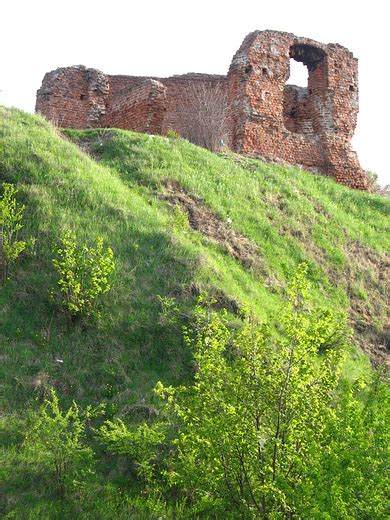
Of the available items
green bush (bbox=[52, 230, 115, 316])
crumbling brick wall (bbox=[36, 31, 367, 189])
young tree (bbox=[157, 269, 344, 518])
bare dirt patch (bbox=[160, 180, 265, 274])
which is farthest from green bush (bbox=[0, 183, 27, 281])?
crumbling brick wall (bbox=[36, 31, 367, 189])

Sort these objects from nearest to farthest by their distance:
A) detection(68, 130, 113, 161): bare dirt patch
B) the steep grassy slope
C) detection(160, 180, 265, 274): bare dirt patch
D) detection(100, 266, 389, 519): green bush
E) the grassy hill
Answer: detection(100, 266, 389, 519): green bush → the grassy hill → the steep grassy slope → detection(160, 180, 265, 274): bare dirt patch → detection(68, 130, 113, 161): bare dirt patch

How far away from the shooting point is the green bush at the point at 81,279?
8.63 m

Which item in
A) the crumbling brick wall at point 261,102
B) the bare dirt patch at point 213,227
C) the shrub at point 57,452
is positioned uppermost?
the crumbling brick wall at point 261,102

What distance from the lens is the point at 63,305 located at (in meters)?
8.80

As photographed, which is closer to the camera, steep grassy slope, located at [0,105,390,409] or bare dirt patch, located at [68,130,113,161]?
steep grassy slope, located at [0,105,390,409]

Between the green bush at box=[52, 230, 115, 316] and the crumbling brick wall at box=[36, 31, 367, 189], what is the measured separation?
8.99 m

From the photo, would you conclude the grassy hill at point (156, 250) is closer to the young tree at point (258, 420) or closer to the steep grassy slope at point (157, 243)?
the steep grassy slope at point (157, 243)

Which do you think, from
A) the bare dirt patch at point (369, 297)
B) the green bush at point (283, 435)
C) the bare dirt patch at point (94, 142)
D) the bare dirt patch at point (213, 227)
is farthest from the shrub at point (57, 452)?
the bare dirt patch at point (94, 142)

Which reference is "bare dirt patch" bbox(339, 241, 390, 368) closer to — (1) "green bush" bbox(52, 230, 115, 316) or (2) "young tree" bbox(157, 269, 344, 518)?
(1) "green bush" bbox(52, 230, 115, 316)

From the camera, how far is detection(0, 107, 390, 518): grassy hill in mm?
8180

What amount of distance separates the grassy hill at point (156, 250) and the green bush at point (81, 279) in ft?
0.64

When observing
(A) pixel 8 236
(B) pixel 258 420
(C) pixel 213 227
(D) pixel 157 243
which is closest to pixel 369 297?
(C) pixel 213 227

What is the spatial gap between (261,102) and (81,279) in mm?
10616

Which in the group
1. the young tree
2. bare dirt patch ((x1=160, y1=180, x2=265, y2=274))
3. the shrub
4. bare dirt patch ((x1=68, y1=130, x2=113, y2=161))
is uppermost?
bare dirt patch ((x1=68, y1=130, x2=113, y2=161))
